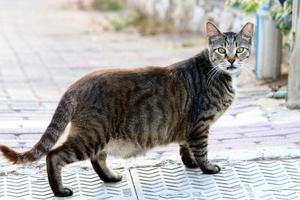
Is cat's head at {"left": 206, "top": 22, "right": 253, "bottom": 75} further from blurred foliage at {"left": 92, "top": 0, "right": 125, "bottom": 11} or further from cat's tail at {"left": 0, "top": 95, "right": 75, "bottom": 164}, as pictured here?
blurred foliage at {"left": 92, "top": 0, "right": 125, "bottom": 11}

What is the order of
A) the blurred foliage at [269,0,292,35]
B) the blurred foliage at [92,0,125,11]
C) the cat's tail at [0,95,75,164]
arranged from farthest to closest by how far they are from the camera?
1. the blurred foliage at [92,0,125,11]
2. the blurred foliage at [269,0,292,35]
3. the cat's tail at [0,95,75,164]

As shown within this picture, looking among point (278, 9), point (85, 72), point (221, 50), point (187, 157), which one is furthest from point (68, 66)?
point (221, 50)

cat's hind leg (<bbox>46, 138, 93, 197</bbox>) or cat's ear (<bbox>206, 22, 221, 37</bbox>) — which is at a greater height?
cat's ear (<bbox>206, 22, 221, 37</bbox>)

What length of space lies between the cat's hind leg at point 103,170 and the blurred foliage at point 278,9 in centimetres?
317

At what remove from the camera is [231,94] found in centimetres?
550

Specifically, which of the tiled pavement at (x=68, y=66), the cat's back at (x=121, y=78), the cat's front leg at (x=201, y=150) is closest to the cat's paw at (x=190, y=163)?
the cat's front leg at (x=201, y=150)

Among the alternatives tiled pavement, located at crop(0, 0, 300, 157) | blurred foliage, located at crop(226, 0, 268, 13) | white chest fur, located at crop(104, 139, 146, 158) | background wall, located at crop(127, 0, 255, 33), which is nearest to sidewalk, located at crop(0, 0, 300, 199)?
tiled pavement, located at crop(0, 0, 300, 157)

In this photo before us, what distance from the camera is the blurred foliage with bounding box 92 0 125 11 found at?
14.4 m

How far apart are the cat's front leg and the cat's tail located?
937mm

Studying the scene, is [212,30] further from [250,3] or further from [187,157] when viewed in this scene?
[250,3]

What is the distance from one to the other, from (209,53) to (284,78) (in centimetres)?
313

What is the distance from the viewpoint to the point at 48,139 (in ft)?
16.2

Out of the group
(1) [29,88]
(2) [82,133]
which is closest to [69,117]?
(2) [82,133]

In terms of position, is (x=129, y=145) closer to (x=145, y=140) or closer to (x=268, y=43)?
(x=145, y=140)
